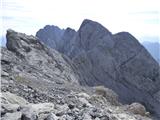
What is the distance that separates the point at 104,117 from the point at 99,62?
6491 centimetres

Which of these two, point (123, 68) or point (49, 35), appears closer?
point (123, 68)

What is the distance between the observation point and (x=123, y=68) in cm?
8450

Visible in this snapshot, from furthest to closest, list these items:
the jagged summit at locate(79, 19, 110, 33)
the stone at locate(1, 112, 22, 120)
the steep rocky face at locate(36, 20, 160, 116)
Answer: the jagged summit at locate(79, 19, 110, 33) → the steep rocky face at locate(36, 20, 160, 116) → the stone at locate(1, 112, 22, 120)

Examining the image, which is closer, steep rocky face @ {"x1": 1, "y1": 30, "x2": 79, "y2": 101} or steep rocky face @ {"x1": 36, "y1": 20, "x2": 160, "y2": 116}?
steep rocky face @ {"x1": 1, "y1": 30, "x2": 79, "y2": 101}

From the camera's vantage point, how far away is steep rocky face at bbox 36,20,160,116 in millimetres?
82500

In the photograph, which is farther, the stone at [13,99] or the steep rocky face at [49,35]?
the steep rocky face at [49,35]

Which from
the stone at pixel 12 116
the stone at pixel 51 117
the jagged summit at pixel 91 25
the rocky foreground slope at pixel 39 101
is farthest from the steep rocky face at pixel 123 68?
the stone at pixel 12 116

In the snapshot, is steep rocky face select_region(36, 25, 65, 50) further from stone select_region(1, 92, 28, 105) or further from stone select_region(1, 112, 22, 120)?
stone select_region(1, 112, 22, 120)

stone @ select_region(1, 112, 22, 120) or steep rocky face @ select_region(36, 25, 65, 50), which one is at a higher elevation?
steep rocky face @ select_region(36, 25, 65, 50)

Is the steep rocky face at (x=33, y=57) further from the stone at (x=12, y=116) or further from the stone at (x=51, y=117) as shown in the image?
the stone at (x=12, y=116)

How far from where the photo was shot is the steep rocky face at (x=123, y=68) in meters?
82.5

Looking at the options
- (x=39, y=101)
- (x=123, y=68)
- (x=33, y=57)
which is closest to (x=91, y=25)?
(x=123, y=68)

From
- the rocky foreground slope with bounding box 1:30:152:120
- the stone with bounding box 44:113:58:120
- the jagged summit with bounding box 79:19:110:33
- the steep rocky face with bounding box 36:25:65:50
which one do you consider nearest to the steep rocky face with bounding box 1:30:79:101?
the rocky foreground slope with bounding box 1:30:152:120

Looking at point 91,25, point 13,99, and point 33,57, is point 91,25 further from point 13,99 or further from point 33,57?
point 13,99
